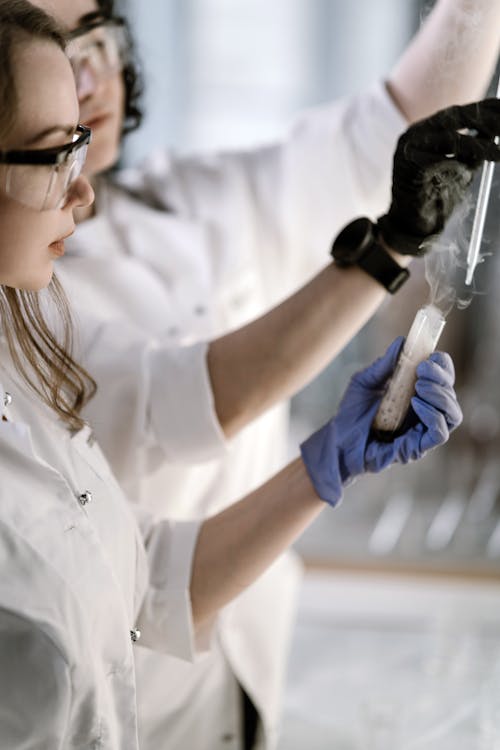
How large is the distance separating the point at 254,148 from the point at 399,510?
1466 mm

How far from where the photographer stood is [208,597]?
3.63 ft

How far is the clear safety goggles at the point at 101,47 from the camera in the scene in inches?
48.1

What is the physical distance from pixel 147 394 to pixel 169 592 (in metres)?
0.30

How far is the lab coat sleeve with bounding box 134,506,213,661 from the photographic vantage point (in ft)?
3.57

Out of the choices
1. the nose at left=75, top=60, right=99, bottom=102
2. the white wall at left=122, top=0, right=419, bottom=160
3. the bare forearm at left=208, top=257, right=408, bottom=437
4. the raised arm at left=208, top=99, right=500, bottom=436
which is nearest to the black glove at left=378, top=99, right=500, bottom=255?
the raised arm at left=208, top=99, right=500, bottom=436

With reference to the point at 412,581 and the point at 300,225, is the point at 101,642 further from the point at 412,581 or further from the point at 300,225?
the point at 412,581

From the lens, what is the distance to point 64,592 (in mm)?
848

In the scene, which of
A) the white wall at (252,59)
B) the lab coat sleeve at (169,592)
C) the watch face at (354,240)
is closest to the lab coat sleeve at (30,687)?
the lab coat sleeve at (169,592)

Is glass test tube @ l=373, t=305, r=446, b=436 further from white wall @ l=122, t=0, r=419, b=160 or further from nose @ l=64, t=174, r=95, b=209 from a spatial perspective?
white wall @ l=122, t=0, r=419, b=160

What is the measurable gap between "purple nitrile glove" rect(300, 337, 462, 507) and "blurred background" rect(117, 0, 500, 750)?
13cm

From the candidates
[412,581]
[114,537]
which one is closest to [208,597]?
[114,537]

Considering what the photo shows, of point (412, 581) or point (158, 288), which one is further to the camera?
point (412, 581)

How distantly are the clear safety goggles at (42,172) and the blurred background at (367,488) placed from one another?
1.50ft

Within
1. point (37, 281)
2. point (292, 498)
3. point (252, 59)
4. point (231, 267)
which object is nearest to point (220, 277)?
point (231, 267)
